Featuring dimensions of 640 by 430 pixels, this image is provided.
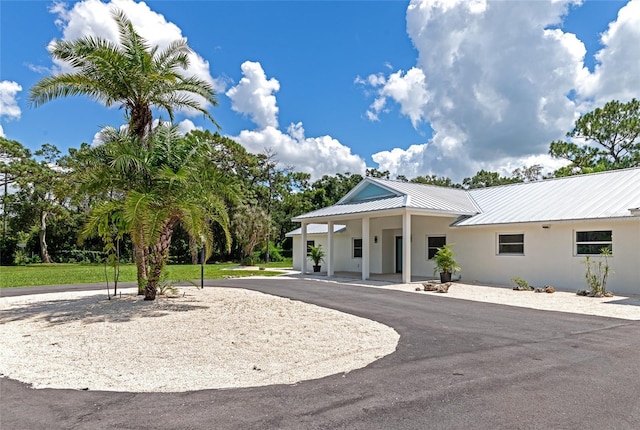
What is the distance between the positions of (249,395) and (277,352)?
2.00m

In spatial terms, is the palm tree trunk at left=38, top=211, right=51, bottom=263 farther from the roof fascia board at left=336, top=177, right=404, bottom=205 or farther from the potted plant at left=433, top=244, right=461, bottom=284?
the potted plant at left=433, top=244, right=461, bottom=284

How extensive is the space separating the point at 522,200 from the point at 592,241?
4444mm

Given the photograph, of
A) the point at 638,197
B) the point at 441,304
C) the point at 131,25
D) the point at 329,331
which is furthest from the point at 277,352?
the point at 638,197

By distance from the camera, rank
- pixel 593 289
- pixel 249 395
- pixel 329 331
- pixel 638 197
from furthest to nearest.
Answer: pixel 638 197, pixel 593 289, pixel 329 331, pixel 249 395

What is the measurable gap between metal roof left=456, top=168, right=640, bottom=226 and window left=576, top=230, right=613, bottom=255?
0.74 metres

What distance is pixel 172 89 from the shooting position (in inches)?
481

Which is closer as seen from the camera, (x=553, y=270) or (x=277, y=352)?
(x=277, y=352)

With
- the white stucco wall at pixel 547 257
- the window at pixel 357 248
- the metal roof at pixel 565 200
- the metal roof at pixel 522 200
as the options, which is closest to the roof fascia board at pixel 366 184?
the metal roof at pixel 522 200

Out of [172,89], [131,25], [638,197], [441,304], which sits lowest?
[441,304]

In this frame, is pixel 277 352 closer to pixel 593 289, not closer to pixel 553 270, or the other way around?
pixel 593 289

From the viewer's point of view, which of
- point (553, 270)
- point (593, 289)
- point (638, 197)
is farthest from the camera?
point (553, 270)

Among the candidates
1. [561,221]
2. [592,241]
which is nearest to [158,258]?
[561,221]

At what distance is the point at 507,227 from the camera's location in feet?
58.6

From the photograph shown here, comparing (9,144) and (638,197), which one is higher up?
(9,144)
